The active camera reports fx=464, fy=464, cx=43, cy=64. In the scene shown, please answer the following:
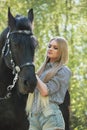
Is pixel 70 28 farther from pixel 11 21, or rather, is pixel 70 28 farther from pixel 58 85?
pixel 11 21

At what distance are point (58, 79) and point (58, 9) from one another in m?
10.4

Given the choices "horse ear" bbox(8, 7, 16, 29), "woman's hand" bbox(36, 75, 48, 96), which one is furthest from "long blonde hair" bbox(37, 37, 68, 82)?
"horse ear" bbox(8, 7, 16, 29)

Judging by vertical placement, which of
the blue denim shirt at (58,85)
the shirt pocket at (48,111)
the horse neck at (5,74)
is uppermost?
the horse neck at (5,74)

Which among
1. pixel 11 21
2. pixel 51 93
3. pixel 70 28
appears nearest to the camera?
pixel 11 21

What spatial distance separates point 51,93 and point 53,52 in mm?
528

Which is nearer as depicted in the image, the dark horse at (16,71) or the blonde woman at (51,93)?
the dark horse at (16,71)

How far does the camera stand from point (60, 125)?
18.5ft

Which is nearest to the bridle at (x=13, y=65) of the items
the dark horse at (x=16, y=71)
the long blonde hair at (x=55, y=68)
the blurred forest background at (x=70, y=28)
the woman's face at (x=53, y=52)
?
the dark horse at (x=16, y=71)

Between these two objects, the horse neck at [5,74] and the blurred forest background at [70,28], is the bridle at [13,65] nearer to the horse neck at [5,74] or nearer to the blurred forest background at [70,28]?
the horse neck at [5,74]

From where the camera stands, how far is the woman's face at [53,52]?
5844mm

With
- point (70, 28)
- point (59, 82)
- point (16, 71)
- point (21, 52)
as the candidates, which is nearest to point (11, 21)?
point (21, 52)

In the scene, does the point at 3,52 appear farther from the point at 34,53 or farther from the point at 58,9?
the point at 58,9

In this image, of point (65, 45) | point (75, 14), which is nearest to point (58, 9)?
point (75, 14)

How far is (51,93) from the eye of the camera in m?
5.71
